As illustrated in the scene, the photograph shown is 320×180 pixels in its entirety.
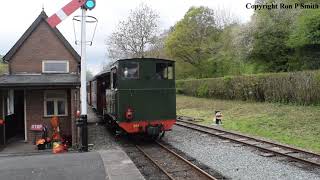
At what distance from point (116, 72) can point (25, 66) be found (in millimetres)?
5678

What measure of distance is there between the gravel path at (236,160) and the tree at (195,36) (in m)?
33.8

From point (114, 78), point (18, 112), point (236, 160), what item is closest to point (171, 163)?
point (236, 160)

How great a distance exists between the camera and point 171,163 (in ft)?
38.6

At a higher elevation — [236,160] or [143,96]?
[143,96]

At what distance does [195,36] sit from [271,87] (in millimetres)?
25558

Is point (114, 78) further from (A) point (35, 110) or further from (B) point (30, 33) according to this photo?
(B) point (30, 33)

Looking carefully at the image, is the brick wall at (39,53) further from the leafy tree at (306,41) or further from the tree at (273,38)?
the tree at (273,38)

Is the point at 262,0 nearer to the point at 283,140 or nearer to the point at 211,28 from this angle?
the point at 211,28

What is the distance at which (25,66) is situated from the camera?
18.5 metres

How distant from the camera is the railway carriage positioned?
48.1 ft

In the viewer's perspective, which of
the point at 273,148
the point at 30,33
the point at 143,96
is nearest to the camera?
the point at 273,148

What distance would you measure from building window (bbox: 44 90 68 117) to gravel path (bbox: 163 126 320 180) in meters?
4.37

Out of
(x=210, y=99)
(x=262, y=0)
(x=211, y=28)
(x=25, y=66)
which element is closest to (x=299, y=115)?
(x=25, y=66)

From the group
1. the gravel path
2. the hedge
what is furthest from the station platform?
the hedge
